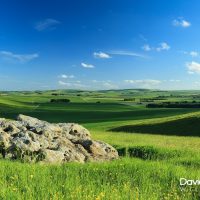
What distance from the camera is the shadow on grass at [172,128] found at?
6114 cm

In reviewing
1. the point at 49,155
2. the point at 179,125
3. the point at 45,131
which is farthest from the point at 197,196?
the point at 179,125

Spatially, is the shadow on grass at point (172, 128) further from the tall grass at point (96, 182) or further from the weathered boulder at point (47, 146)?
the tall grass at point (96, 182)

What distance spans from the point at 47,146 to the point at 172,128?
161ft

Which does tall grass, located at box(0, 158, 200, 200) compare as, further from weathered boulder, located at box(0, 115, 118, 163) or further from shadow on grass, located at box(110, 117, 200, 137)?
shadow on grass, located at box(110, 117, 200, 137)

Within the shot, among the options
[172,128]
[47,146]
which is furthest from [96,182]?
[172,128]

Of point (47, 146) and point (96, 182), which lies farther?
point (47, 146)

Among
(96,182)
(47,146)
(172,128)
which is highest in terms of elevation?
(47,146)

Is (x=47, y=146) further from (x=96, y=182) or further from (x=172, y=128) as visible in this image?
(x=172, y=128)

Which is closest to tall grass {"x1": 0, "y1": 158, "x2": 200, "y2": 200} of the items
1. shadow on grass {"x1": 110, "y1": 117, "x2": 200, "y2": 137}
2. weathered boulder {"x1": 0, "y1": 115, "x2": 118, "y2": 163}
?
weathered boulder {"x1": 0, "y1": 115, "x2": 118, "y2": 163}

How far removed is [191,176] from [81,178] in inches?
143

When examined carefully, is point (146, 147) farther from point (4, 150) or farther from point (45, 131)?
point (4, 150)

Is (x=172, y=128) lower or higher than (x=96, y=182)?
lower

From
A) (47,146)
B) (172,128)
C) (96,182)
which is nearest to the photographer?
(96,182)

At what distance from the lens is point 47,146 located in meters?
18.2
